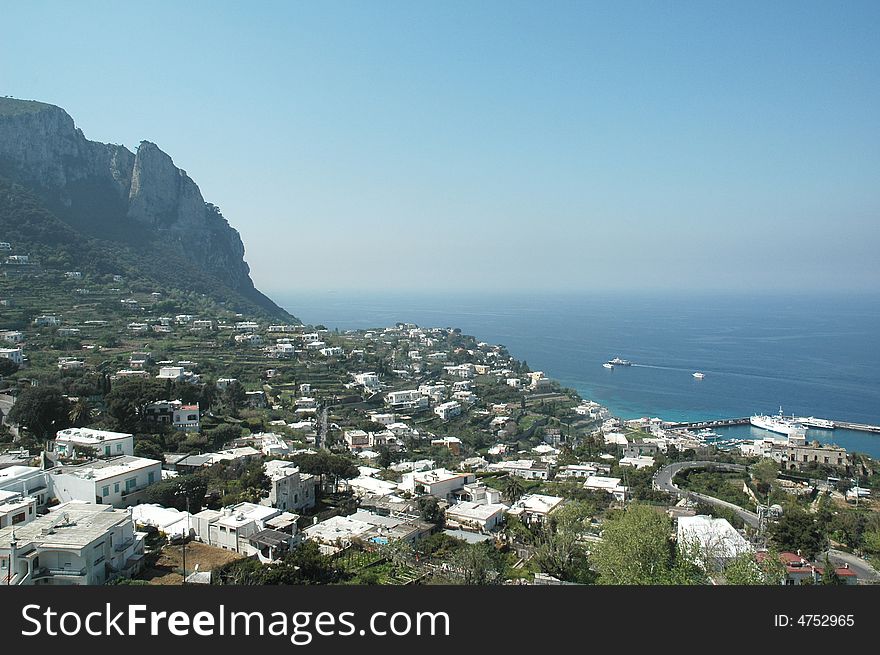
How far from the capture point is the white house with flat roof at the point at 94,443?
49.0ft

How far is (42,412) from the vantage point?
17250 mm

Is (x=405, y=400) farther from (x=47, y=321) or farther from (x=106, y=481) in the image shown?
(x=106, y=481)

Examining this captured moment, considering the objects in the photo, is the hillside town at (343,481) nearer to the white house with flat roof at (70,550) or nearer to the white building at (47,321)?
the white house with flat roof at (70,550)

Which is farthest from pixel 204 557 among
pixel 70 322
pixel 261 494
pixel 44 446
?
pixel 70 322

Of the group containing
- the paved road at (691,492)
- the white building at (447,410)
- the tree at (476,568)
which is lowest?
the white building at (447,410)

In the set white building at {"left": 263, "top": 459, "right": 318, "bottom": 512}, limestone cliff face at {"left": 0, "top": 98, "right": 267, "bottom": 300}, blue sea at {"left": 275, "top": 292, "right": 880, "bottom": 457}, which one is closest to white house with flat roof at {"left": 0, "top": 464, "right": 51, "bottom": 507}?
white building at {"left": 263, "top": 459, "right": 318, "bottom": 512}

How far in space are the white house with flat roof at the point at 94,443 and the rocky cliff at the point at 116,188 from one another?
162ft

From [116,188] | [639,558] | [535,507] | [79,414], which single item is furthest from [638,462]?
[116,188]

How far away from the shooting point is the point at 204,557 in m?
10.3

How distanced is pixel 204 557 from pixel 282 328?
125ft

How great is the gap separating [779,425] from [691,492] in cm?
2261

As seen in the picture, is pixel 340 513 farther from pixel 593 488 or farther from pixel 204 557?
pixel 593 488

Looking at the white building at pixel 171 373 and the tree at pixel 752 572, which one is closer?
the tree at pixel 752 572

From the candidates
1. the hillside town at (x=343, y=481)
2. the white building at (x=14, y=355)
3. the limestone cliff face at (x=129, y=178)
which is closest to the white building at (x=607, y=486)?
the hillside town at (x=343, y=481)
